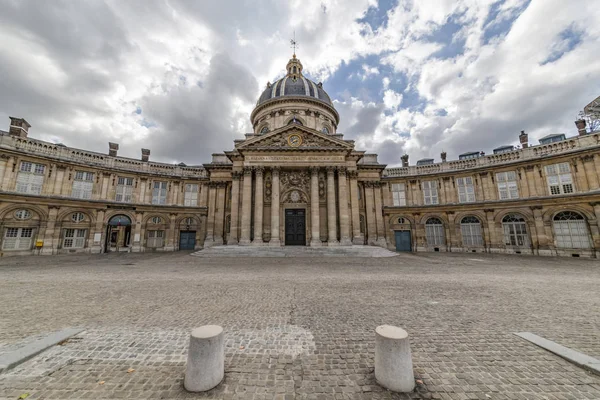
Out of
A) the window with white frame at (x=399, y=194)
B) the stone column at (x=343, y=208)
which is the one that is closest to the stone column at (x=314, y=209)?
the stone column at (x=343, y=208)

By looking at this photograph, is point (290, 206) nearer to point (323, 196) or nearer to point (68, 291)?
point (323, 196)

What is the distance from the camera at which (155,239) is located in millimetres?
26375

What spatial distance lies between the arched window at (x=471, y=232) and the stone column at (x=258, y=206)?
72.2 ft

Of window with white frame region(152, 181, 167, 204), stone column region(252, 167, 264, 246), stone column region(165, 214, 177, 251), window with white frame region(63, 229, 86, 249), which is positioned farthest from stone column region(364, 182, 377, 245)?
window with white frame region(63, 229, 86, 249)

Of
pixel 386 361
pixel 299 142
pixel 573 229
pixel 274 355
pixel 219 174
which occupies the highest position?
pixel 299 142

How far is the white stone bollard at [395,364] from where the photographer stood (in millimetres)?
2861

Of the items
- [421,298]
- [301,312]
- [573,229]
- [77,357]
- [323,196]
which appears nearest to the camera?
[77,357]

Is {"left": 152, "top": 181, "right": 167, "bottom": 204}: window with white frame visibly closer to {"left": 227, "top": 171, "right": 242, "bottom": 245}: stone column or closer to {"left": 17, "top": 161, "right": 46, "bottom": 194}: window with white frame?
{"left": 17, "top": 161, "right": 46, "bottom": 194}: window with white frame

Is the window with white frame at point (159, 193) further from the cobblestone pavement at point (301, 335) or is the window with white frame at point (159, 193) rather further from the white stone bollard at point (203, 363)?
the white stone bollard at point (203, 363)

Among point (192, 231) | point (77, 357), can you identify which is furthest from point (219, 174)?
point (77, 357)

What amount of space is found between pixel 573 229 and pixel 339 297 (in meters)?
26.1

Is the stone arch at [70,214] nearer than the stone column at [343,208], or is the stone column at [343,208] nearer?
the stone arch at [70,214]

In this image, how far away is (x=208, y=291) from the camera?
299 inches

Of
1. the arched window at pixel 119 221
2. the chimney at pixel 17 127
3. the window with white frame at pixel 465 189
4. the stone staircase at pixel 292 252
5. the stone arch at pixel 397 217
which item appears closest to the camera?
the stone staircase at pixel 292 252
